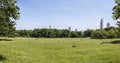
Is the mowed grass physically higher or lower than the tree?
lower

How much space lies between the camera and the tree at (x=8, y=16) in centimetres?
4294

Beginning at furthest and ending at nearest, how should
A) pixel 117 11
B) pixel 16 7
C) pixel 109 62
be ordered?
pixel 16 7
pixel 109 62
pixel 117 11

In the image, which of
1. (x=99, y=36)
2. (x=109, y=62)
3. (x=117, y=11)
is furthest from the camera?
(x=99, y=36)

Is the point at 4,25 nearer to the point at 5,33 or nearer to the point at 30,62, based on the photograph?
the point at 5,33

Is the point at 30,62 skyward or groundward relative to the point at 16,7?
groundward

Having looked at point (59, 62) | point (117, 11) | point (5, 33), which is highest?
point (117, 11)

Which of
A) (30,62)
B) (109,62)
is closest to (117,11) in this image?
(109,62)

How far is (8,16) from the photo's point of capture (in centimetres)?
4425

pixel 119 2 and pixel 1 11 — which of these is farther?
pixel 1 11

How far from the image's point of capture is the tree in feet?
141

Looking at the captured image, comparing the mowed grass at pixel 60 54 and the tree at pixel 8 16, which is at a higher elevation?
the tree at pixel 8 16

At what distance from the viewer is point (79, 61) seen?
45344 millimetres

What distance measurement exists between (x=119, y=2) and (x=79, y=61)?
41.8 feet

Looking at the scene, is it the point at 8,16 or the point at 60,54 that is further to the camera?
the point at 60,54
